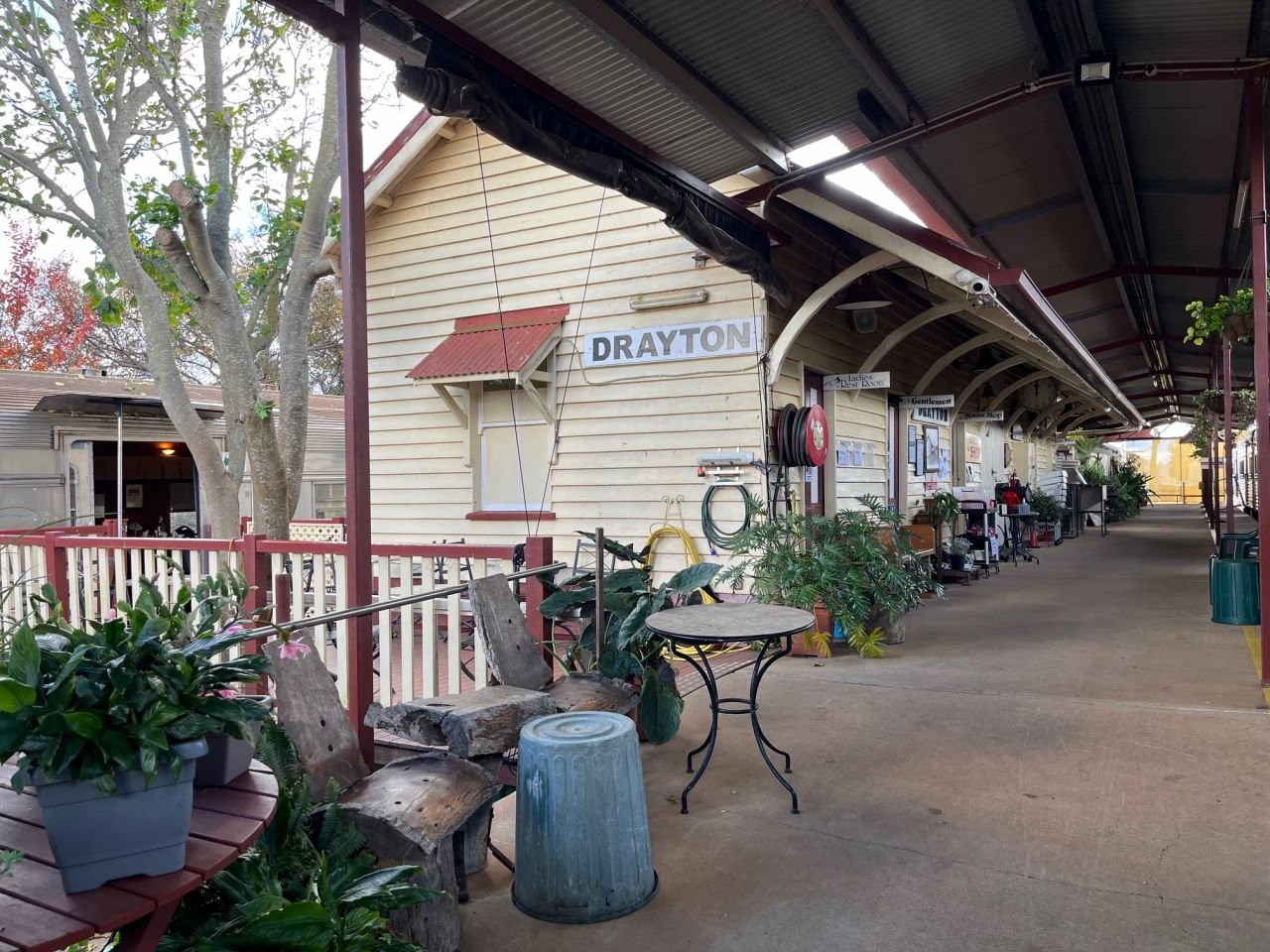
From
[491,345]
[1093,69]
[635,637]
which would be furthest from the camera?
[491,345]

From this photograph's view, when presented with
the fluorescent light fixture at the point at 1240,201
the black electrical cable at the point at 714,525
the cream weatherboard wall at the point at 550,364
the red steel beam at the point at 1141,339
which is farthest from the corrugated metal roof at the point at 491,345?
the red steel beam at the point at 1141,339

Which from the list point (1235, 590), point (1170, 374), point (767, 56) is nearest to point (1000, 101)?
point (767, 56)

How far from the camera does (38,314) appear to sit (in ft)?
67.4

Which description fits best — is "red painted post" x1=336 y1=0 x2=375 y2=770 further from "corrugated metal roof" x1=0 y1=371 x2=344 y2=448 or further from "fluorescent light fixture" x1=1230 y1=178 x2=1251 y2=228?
"corrugated metal roof" x1=0 y1=371 x2=344 y2=448

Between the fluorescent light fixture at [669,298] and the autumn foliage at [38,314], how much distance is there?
17.5 metres

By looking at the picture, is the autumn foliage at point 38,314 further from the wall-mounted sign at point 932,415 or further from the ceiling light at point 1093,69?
the ceiling light at point 1093,69

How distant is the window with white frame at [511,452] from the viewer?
25.9 feet

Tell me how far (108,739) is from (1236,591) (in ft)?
26.5

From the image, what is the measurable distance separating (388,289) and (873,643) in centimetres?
584

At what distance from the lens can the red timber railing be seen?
12.5 ft

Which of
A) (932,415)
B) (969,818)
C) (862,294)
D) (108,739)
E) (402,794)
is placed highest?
(862,294)

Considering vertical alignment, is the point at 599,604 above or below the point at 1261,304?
below

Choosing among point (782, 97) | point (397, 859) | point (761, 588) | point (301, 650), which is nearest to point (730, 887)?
point (397, 859)

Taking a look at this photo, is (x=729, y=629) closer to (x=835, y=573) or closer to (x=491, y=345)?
(x=835, y=573)
